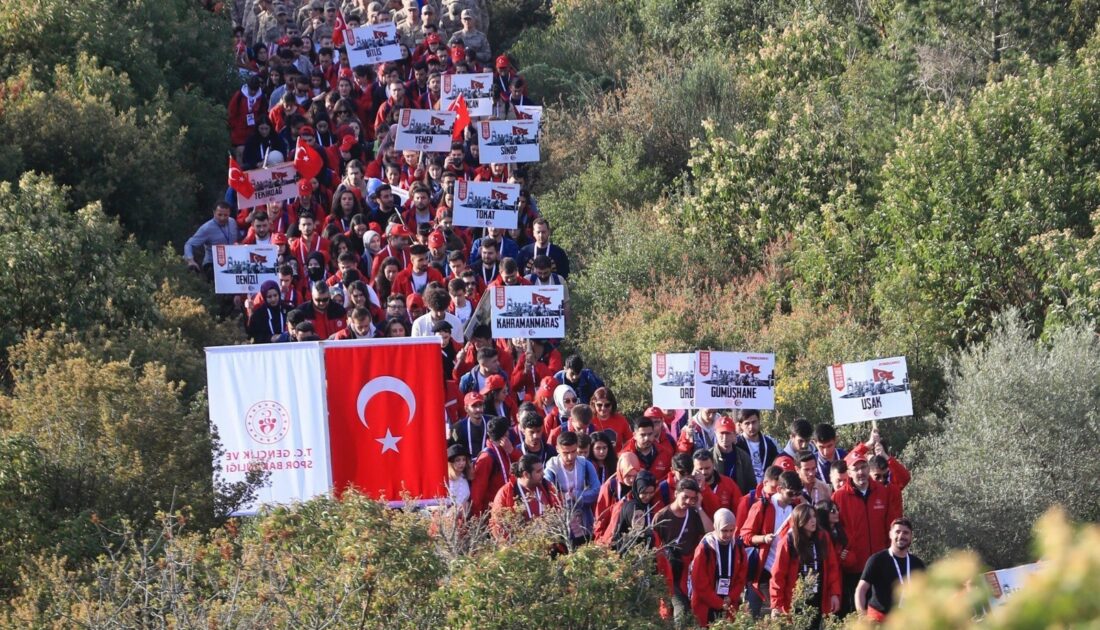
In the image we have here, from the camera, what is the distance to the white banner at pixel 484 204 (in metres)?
17.9

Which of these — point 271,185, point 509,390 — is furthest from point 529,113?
point 509,390

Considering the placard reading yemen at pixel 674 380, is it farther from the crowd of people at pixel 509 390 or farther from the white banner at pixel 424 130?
the white banner at pixel 424 130

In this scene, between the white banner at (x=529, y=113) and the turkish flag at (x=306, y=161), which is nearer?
the turkish flag at (x=306, y=161)

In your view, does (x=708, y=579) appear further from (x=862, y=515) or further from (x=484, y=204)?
(x=484, y=204)

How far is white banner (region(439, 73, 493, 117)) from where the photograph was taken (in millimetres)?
21344

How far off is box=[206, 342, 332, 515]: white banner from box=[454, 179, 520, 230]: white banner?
25.5 feet

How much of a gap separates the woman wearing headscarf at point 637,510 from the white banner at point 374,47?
44.0ft

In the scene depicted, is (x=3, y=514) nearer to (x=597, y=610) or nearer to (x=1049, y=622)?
(x=597, y=610)

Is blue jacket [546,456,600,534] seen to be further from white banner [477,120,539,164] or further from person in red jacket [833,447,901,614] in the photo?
white banner [477,120,539,164]

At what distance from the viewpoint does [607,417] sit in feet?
42.6

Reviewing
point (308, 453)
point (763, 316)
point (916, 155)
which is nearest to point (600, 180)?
point (763, 316)

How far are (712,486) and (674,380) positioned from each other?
1.83 metres

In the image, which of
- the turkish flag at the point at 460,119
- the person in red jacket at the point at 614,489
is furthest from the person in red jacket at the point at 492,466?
the turkish flag at the point at 460,119

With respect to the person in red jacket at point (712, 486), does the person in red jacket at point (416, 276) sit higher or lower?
higher
